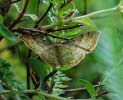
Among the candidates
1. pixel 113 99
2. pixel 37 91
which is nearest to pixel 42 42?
pixel 37 91

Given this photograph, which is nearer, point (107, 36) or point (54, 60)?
point (107, 36)

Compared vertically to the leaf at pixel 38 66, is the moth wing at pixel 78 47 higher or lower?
higher

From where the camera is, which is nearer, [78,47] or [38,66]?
[78,47]

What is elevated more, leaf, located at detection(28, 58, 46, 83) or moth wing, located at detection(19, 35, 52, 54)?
moth wing, located at detection(19, 35, 52, 54)

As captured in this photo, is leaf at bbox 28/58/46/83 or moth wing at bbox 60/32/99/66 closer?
moth wing at bbox 60/32/99/66

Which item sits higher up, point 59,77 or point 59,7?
point 59,7

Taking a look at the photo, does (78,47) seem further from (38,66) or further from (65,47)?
(38,66)

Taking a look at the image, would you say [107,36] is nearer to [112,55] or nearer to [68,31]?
[112,55]

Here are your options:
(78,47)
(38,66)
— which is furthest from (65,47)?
(38,66)
